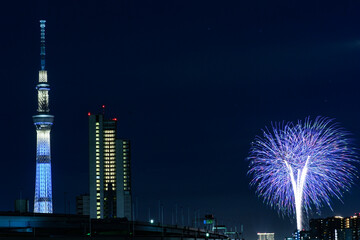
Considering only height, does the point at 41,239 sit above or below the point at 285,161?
below

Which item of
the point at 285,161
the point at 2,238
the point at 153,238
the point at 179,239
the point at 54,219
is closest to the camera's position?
the point at 2,238

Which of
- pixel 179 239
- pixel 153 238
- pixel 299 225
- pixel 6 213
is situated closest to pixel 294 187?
pixel 299 225

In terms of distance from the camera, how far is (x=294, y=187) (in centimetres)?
13850

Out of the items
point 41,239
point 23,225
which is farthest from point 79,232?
point 41,239

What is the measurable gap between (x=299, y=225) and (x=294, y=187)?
6.58 m

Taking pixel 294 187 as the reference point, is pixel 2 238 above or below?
below

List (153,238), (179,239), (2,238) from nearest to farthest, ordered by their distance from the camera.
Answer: (2,238) → (153,238) → (179,239)

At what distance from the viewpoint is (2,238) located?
338ft

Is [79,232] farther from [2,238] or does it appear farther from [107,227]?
[2,238]

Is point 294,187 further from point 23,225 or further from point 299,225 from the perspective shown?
point 23,225

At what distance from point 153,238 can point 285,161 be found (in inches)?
1062

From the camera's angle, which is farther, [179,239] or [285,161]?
[179,239]

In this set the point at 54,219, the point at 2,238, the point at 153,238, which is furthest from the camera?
the point at 54,219

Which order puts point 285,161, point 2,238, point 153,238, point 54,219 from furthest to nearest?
1. point 54,219
2. point 153,238
3. point 285,161
4. point 2,238
